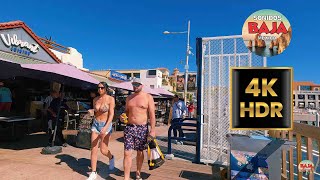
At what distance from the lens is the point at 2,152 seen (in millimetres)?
6246

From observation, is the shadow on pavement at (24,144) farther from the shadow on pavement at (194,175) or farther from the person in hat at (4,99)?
the shadow on pavement at (194,175)

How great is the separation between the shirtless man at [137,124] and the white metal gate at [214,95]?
1.77 m

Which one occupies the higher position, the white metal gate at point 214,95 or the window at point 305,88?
the window at point 305,88

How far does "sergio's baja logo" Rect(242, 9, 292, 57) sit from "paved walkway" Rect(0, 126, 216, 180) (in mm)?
2593

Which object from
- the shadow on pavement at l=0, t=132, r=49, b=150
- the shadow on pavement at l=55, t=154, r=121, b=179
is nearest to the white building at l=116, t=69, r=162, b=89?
the shadow on pavement at l=0, t=132, r=49, b=150

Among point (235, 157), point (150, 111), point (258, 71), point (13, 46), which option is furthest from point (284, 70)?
point (13, 46)

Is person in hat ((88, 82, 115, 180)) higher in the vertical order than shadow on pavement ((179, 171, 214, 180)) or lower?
higher

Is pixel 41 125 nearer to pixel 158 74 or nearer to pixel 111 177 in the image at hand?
pixel 111 177

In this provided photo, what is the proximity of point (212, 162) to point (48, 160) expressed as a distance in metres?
3.45

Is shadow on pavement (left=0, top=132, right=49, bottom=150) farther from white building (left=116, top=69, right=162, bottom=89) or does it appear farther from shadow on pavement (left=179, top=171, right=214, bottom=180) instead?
white building (left=116, top=69, right=162, bottom=89)

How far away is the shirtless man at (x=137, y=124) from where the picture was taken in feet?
14.1

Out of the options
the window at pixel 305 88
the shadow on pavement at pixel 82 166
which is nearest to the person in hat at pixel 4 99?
the shadow on pavement at pixel 82 166

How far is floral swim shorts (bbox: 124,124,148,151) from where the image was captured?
4.35 metres

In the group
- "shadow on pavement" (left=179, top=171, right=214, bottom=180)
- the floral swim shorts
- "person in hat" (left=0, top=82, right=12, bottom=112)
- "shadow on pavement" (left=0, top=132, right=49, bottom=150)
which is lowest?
"shadow on pavement" (left=179, top=171, right=214, bottom=180)
